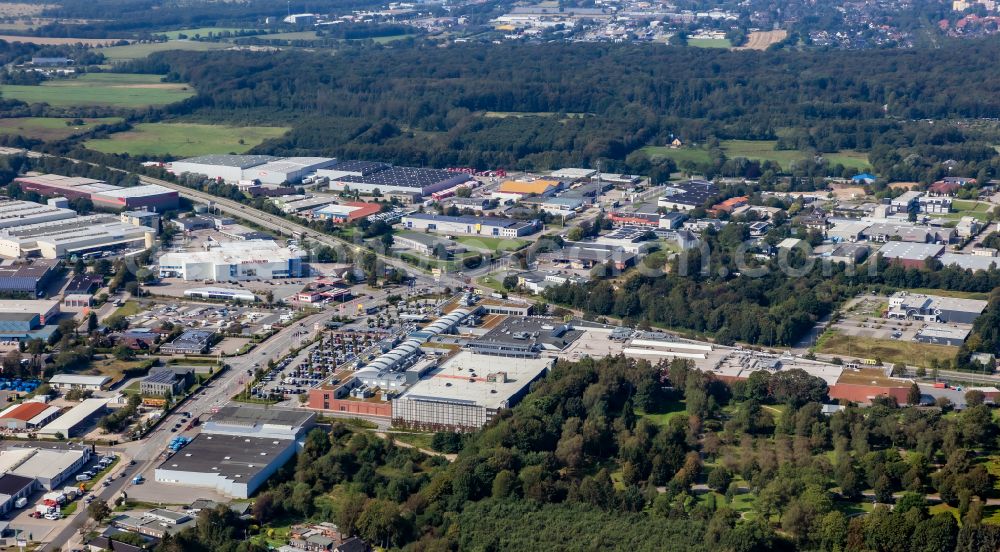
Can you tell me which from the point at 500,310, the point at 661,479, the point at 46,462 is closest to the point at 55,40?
the point at 500,310

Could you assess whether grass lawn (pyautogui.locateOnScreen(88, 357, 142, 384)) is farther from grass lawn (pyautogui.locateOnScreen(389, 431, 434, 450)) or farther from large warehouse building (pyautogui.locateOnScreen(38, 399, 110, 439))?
grass lawn (pyautogui.locateOnScreen(389, 431, 434, 450))

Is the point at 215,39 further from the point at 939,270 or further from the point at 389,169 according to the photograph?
the point at 939,270

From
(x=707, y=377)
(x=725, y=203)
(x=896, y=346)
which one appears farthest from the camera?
(x=725, y=203)

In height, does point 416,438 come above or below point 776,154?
below

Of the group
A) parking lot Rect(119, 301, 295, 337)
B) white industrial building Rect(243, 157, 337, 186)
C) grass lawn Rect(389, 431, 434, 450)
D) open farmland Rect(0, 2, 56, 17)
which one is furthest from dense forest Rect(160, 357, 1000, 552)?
open farmland Rect(0, 2, 56, 17)

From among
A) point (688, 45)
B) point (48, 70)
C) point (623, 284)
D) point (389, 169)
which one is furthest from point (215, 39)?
point (623, 284)

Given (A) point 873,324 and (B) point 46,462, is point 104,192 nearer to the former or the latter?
(B) point 46,462
